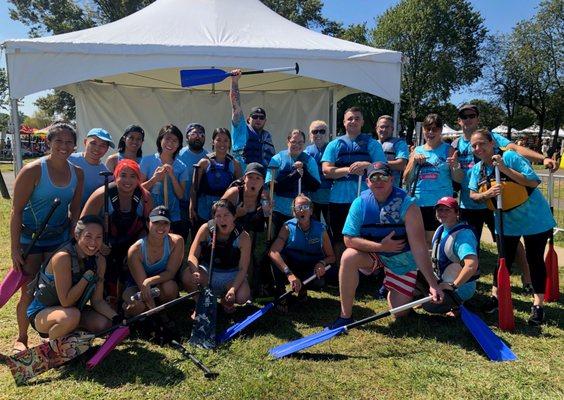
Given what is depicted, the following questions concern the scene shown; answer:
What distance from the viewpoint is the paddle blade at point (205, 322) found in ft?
11.0

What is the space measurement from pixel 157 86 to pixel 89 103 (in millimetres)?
1473

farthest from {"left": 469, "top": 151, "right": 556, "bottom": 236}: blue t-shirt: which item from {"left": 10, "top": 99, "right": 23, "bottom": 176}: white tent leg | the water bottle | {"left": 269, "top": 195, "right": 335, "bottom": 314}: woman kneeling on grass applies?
{"left": 10, "top": 99, "right": 23, "bottom": 176}: white tent leg

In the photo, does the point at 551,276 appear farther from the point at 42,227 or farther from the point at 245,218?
the point at 42,227

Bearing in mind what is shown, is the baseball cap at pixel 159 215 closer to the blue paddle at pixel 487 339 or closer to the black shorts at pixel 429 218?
the blue paddle at pixel 487 339

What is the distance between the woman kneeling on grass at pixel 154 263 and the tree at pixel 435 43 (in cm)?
2893

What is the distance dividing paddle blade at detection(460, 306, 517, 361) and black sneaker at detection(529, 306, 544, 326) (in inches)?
22.7

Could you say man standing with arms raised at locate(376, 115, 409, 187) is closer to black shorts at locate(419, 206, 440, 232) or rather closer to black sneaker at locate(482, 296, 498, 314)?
black shorts at locate(419, 206, 440, 232)

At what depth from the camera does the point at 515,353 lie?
3236 mm

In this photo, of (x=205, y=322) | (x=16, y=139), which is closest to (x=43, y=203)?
(x=205, y=322)

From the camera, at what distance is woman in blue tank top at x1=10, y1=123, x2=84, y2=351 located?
313 centimetres

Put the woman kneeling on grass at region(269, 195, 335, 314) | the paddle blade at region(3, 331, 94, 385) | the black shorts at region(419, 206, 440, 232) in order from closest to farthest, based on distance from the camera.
A: the paddle blade at region(3, 331, 94, 385) < the woman kneeling on grass at region(269, 195, 335, 314) < the black shorts at region(419, 206, 440, 232)

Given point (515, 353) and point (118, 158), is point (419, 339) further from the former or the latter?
point (118, 158)

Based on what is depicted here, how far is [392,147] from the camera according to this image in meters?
5.10

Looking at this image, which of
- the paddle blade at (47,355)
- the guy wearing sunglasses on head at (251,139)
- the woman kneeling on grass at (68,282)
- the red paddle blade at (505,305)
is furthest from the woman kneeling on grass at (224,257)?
the red paddle blade at (505,305)
